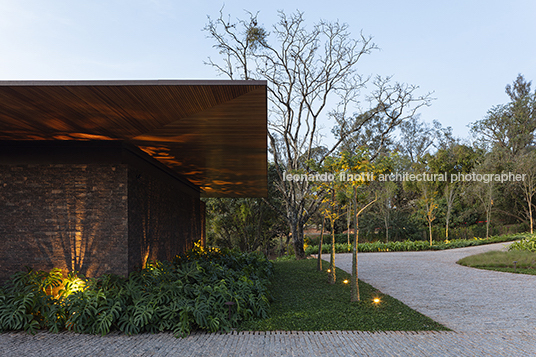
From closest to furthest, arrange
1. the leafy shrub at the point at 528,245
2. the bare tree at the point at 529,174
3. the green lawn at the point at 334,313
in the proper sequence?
1. the green lawn at the point at 334,313
2. the leafy shrub at the point at 528,245
3. the bare tree at the point at 529,174

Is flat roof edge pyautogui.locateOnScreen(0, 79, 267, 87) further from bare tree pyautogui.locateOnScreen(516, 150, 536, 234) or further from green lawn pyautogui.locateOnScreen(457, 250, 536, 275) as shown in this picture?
bare tree pyautogui.locateOnScreen(516, 150, 536, 234)

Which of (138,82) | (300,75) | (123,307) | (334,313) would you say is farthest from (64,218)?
(300,75)

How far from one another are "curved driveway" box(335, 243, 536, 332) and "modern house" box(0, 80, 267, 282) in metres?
4.15

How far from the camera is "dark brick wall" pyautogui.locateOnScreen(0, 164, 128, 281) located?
5.99 metres

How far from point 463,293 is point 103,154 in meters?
7.75

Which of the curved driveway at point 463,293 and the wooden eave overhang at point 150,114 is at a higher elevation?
the wooden eave overhang at point 150,114

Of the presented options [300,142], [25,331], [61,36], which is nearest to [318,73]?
[300,142]

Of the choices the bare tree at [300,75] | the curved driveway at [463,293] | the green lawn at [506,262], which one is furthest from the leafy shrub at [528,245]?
the bare tree at [300,75]

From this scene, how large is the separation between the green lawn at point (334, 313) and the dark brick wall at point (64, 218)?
9.09 ft

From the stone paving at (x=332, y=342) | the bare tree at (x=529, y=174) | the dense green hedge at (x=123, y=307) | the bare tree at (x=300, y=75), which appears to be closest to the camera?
the stone paving at (x=332, y=342)

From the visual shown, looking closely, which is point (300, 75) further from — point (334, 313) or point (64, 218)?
point (334, 313)

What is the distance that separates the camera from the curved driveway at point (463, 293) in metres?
5.38

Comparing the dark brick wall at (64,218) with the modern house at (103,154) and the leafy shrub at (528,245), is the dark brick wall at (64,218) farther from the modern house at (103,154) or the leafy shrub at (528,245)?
the leafy shrub at (528,245)

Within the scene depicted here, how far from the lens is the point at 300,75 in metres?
15.5
